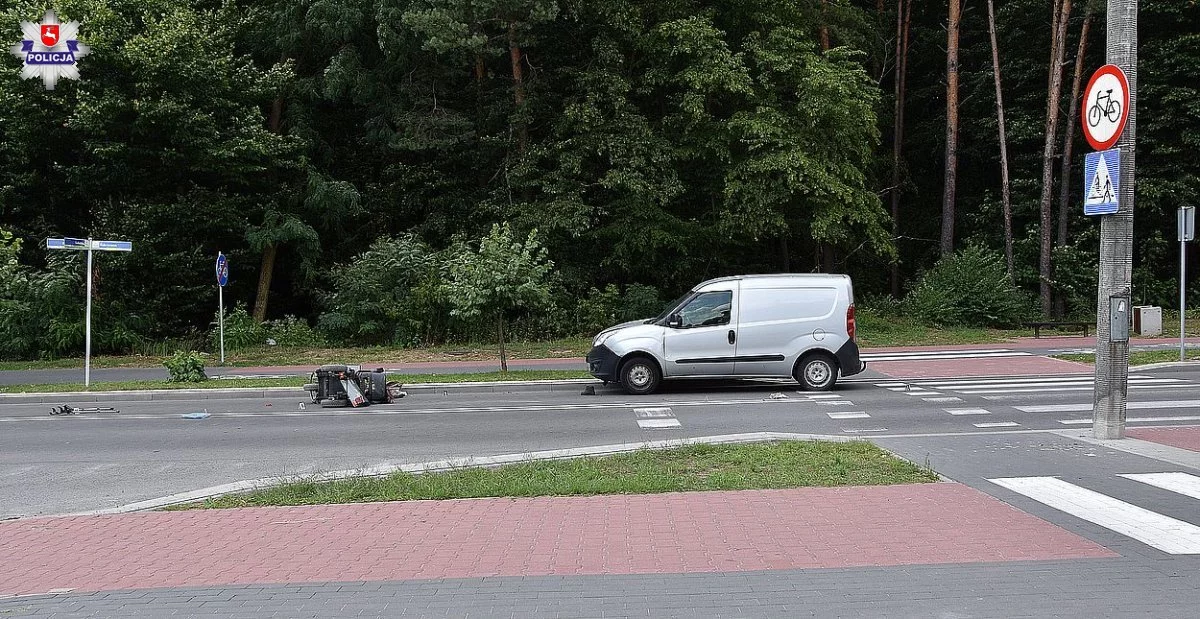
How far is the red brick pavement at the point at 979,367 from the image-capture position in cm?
1803

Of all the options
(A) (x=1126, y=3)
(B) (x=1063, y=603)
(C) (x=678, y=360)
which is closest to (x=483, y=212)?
(C) (x=678, y=360)

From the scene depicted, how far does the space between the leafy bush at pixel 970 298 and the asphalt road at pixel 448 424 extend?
10.5m

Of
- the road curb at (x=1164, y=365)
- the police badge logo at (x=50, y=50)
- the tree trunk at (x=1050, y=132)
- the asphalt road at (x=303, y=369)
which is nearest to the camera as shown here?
the road curb at (x=1164, y=365)

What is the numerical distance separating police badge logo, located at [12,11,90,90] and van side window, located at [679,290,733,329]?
2046cm

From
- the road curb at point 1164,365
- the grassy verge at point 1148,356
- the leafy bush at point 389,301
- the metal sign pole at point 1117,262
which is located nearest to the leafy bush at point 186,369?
the leafy bush at point 389,301

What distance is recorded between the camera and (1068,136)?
3195 cm

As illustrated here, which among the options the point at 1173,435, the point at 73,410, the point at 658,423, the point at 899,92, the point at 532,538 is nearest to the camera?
the point at 532,538

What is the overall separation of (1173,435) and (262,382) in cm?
1568

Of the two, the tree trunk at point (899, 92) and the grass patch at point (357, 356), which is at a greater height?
the tree trunk at point (899, 92)

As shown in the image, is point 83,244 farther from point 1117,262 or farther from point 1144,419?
point 1144,419

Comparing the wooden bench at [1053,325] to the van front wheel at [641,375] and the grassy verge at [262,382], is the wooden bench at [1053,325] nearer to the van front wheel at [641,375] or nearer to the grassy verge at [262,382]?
the grassy verge at [262,382]

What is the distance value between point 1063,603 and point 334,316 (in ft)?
82.4

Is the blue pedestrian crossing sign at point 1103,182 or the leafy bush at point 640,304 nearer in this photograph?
the blue pedestrian crossing sign at point 1103,182

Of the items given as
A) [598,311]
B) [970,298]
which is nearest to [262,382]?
[598,311]
